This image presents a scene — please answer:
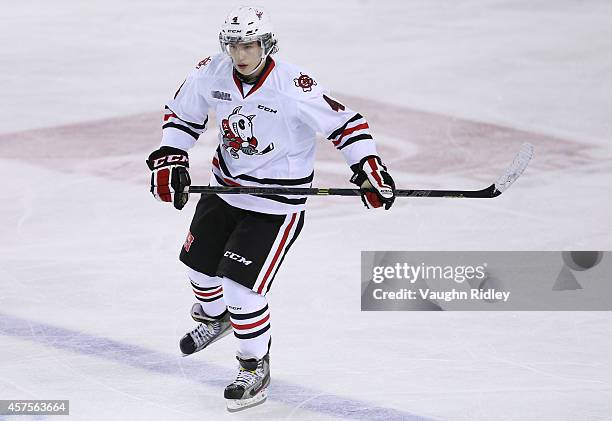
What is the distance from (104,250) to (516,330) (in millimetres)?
1769

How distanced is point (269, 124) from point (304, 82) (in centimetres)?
17

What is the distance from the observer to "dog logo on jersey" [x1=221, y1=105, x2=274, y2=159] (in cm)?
405


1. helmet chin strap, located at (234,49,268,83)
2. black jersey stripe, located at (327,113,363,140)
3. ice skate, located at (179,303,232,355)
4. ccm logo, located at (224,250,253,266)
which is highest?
helmet chin strap, located at (234,49,268,83)

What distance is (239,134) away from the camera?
4.08 metres

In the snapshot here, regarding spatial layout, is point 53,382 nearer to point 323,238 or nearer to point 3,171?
point 323,238

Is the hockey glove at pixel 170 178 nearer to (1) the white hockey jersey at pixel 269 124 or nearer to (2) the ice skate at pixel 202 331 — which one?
(1) the white hockey jersey at pixel 269 124

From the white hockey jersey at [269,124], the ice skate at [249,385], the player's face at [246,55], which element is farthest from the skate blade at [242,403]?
the player's face at [246,55]

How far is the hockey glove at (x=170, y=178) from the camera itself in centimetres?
413

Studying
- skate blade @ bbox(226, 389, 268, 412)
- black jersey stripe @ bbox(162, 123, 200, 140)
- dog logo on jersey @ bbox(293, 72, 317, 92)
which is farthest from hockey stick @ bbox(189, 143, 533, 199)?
skate blade @ bbox(226, 389, 268, 412)

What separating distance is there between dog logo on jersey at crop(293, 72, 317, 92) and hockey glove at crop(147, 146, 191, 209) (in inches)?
18.6

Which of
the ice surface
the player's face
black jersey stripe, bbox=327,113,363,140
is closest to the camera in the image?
the player's face

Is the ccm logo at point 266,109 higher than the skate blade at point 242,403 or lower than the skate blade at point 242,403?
higher

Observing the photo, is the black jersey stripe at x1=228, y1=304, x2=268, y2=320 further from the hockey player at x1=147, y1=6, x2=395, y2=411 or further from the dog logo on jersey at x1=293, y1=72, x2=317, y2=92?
the dog logo on jersey at x1=293, y1=72, x2=317, y2=92

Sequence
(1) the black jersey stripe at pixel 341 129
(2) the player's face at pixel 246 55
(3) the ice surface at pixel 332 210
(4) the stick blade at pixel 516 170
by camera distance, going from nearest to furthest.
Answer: (2) the player's face at pixel 246 55 < (1) the black jersey stripe at pixel 341 129 < (3) the ice surface at pixel 332 210 < (4) the stick blade at pixel 516 170
